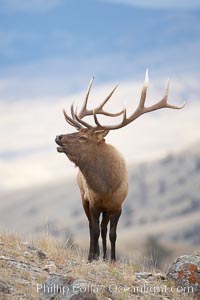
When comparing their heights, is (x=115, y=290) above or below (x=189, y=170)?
below

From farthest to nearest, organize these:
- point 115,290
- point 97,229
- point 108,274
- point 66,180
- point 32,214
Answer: point 66,180 < point 32,214 < point 97,229 < point 108,274 < point 115,290

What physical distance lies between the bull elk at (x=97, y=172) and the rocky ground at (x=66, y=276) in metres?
0.78

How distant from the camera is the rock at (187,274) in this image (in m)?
13.9

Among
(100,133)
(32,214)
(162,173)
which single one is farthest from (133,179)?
(100,133)

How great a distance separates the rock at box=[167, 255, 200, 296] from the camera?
13852 mm

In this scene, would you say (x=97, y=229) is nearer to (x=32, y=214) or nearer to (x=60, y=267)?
(x=60, y=267)

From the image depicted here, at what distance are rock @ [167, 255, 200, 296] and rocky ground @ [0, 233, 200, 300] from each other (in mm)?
45

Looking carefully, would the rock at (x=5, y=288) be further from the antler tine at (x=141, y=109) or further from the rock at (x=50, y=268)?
the antler tine at (x=141, y=109)

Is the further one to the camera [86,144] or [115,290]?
Answer: [86,144]

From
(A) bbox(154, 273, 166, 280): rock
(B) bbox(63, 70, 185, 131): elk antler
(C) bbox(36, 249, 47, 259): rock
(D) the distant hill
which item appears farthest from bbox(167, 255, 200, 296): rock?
(D) the distant hill

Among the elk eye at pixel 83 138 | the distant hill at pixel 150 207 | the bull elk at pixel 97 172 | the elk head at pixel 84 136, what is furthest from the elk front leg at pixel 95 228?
the distant hill at pixel 150 207

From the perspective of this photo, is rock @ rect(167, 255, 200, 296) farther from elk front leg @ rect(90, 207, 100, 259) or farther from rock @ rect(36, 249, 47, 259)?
elk front leg @ rect(90, 207, 100, 259)

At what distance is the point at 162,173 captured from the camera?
13475 centimetres

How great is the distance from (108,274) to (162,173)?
120561mm
